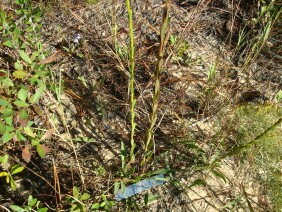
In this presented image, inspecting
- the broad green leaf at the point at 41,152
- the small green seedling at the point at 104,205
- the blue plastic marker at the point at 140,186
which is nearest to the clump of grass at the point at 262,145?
the blue plastic marker at the point at 140,186

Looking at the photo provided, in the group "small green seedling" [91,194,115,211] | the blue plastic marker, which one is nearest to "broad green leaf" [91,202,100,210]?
"small green seedling" [91,194,115,211]

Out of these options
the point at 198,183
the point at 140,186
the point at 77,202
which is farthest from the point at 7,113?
the point at 198,183

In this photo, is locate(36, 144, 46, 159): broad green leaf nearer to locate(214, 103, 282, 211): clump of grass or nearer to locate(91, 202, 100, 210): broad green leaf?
locate(91, 202, 100, 210): broad green leaf

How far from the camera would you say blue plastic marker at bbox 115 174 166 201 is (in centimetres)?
142

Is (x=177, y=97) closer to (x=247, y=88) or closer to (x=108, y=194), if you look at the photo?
(x=247, y=88)

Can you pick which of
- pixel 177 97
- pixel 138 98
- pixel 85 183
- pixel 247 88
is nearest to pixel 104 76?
pixel 138 98

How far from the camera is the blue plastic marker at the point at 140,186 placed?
1.42 meters

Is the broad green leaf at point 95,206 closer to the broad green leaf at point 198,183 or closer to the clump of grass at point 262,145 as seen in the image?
the broad green leaf at point 198,183

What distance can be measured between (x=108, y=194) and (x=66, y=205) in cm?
18

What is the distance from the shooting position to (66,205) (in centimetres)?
142

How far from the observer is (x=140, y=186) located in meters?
1.44

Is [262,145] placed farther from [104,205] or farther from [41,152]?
[41,152]

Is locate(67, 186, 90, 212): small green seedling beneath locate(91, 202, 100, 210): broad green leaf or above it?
above

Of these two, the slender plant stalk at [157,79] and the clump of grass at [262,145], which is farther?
the clump of grass at [262,145]
